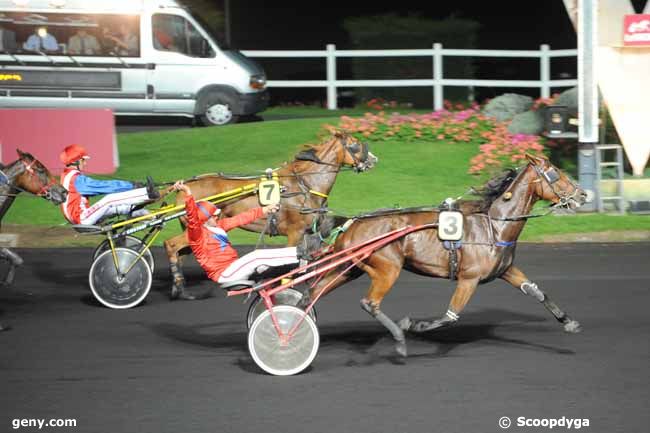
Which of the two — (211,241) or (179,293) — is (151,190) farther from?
(211,241)

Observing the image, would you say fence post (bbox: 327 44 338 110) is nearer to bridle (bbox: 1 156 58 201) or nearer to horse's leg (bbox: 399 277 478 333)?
bridle (bbox: 1 156 58 201)

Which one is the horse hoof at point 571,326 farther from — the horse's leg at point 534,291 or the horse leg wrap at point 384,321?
the horse leg wrap at point 384,321

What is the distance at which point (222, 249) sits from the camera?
8820 mm

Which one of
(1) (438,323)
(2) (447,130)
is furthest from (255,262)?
(2) (447,130)

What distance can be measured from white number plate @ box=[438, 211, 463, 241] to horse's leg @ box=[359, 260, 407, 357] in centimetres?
44

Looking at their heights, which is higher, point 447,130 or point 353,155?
point 353,155

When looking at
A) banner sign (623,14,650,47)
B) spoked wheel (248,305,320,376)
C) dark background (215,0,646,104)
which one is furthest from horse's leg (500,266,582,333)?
dark background (215,0,646,104)

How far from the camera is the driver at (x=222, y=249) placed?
8547 millimetres

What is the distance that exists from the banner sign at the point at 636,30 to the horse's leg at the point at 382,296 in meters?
8.88

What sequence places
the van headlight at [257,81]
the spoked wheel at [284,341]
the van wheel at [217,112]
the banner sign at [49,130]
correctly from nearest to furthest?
the spoked wheel at [284,341], the banner sign at [49,130], the van headlight at [257,81], the van wheel at [217,112]

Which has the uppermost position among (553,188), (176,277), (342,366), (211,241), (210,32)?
(210,32)

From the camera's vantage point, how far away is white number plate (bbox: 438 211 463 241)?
346 inches

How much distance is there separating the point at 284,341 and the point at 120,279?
297cm

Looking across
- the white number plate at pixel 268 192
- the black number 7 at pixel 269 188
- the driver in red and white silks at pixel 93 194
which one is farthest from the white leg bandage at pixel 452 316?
the driver in red and white silks at pixel 93 194
